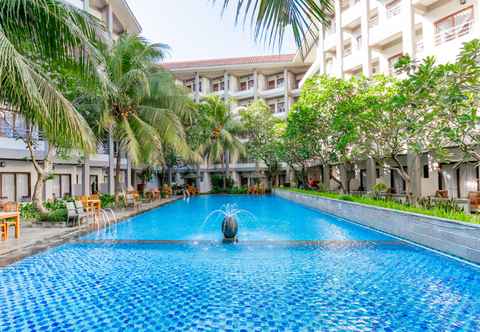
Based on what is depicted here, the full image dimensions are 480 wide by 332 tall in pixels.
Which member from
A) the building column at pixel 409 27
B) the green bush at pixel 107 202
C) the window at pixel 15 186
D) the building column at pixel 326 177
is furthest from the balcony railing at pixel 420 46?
the window at pixel 15 186

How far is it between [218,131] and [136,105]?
1356cm

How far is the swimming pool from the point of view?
4.08 m

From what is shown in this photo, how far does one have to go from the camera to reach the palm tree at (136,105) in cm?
1477

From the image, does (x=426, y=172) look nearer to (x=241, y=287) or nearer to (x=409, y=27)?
(x=409, y=27)

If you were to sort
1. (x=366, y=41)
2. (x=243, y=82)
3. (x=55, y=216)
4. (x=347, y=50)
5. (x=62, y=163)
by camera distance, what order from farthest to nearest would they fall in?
(x=243, y=82), (x=347, y=50), (x=62, y=163), (x=366, y=41), (x=55, y=216)

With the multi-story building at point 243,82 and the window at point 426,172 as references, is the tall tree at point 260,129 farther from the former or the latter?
the window at point 426,172

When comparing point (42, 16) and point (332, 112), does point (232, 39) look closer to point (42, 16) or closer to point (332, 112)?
point (42, 16)

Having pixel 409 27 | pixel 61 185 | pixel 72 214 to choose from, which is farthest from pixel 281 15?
pixel 61 185

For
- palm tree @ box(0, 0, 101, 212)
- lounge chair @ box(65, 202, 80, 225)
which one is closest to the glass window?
lounge chair @ box(65, 202, 80, 225)

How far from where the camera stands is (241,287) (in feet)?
17.1

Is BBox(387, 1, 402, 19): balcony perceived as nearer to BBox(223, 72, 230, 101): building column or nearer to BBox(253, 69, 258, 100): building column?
BBox(253, 69, 258, 100): building column

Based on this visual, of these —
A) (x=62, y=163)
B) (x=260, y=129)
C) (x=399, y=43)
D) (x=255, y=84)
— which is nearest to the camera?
(x=399, y=43)

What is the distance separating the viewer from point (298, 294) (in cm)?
494

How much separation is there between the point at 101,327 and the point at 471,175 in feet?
64.0
